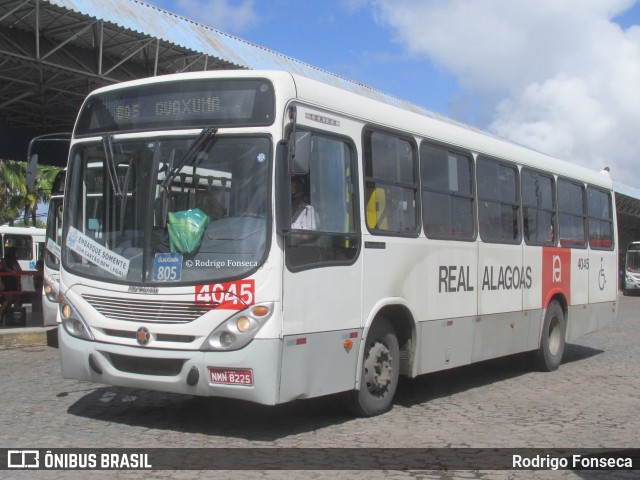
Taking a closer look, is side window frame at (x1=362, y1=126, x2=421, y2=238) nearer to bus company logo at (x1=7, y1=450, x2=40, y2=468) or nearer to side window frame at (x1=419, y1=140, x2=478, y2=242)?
side window frame at (x1=419, y1=140, x2=478, y2=242)

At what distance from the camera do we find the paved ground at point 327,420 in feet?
20.6

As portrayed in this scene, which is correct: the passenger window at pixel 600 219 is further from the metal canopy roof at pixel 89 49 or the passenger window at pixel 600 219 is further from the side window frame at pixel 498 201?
the metal canopy roof at pixel 89 49

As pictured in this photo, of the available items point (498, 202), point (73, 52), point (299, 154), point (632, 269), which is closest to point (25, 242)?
point (73, 52)

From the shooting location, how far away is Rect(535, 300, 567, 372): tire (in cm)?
1116

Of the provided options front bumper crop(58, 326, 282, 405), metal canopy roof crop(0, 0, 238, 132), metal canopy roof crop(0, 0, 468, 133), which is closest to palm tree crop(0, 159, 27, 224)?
metal canopy roof crop(0, 0, 468, 133)

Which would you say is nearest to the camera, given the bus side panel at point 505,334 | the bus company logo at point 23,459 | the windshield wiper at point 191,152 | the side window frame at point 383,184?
the bus company logo at point 23,459

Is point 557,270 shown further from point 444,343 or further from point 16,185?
point 16,185

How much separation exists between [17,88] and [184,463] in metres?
13.8

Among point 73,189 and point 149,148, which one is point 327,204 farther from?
point 73,189

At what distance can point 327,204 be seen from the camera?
6879 mm

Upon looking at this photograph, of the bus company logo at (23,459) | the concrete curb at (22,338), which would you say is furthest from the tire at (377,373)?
the concrete curb at (22,338)

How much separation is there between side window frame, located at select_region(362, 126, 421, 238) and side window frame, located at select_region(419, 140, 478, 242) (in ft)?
0.40

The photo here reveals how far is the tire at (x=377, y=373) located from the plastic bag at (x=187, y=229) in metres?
1.98

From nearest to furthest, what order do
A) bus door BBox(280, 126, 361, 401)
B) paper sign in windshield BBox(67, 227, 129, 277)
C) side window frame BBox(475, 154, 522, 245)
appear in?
bus door BBox(280, 126, 361, 401), paper sign in windshield BBox(67, 227, 129, 277), side window frame BBox(475, 154, 522, 245)
